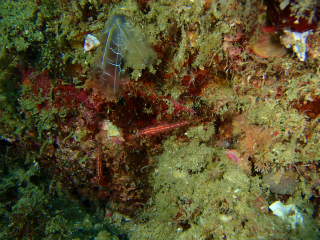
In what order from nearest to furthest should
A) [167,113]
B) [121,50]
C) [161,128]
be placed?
[121,50], [167,113], [161,128]

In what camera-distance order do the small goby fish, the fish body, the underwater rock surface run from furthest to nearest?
the small goby fish
the fish body
the underwater rock surface

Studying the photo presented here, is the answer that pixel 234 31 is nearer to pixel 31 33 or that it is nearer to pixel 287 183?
pixel 287 183

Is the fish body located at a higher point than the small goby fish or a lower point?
higher

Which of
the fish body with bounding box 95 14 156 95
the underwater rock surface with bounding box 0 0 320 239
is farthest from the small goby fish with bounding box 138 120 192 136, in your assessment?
the fish body with bounding box 95 14 156 95

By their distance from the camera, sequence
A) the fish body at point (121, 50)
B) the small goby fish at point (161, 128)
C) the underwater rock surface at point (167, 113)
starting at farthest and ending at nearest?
the small goby fish at point (161, 128)
the fish body at point (121, 50)
the underwater rock surface at point (167, 113)

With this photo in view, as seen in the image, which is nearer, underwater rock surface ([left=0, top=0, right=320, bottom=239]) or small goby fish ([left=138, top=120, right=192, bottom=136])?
underwater rock surface ([left=0, top=0, right=320, bottom=239])

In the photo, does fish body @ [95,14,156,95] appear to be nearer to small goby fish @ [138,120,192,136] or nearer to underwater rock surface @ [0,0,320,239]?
underwater rock surface @ [0,0,320,239]

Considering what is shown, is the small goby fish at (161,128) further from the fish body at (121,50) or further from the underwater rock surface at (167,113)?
the fish body at (121,50)

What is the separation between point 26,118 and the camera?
3768 millimetres

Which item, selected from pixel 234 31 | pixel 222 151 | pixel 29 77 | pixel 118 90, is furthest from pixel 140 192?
pixel 234 31

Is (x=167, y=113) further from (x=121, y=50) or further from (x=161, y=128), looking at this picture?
(x=121, y=50)

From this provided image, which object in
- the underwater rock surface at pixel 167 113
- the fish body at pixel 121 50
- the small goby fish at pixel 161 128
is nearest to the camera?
the underwater rock surface at pixel 167 113

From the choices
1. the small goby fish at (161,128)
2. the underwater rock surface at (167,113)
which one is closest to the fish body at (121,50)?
the underwater rock surface at (167,113)

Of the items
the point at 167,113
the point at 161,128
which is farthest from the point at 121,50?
the point at 161,128
